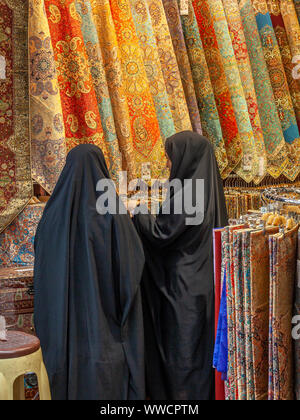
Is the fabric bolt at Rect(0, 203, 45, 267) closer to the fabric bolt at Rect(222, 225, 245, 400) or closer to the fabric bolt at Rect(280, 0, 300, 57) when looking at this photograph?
the fabric bolt at Rect(222, 225, 245, 400)

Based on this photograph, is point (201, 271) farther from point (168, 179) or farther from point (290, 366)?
point (290, 366)

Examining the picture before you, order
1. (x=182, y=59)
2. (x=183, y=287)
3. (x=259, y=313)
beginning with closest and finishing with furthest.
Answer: (x=259, y=313) < (x=183, y=287) < (x=182, y=59)

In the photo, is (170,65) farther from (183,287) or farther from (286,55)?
(183,287)

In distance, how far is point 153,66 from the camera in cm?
307

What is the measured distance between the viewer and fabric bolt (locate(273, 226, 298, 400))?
134 centimetres

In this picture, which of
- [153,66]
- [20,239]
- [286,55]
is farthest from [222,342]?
[286,55]

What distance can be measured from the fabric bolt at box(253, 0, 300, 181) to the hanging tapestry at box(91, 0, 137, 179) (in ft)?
3.72

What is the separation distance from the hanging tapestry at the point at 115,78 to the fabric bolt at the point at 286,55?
1207mm

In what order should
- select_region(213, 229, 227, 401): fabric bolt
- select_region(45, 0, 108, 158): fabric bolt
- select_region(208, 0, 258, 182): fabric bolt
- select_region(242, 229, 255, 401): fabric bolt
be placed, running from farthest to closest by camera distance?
select_region(208, 0, 258, 182): fabric bolt, select_region(45, 0, 108, 158): fabric bolt, select_region(213, 229, 227, 401): fabric bolt, select_region(242, 229, 255, 401): fabric bolt

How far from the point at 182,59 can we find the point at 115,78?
1.66 ft

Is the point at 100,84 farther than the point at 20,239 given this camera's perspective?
Yes

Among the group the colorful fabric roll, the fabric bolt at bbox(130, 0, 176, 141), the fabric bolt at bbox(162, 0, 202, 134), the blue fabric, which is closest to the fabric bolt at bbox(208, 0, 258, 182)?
the fabric bolt at bbox(162, 0, 202, 134)
